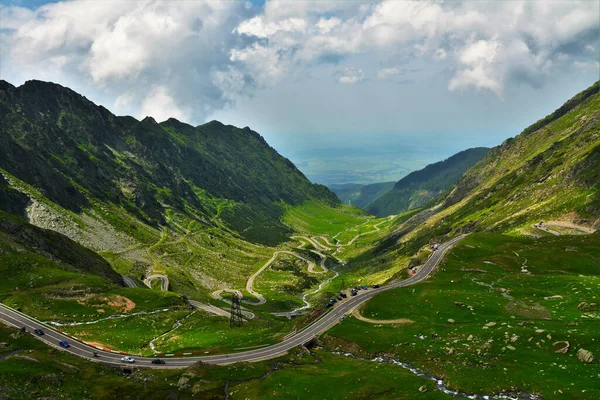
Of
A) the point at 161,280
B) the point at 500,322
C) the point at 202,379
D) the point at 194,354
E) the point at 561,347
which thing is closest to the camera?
the point at 561,347

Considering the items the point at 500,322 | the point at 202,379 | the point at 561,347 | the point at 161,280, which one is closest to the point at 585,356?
the point at 561,347

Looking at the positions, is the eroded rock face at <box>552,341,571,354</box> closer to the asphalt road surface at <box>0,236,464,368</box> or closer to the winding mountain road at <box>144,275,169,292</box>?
the asphalt road surface at <box>0,236,464,368</box>

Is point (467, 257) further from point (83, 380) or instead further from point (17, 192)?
point (17, 192)

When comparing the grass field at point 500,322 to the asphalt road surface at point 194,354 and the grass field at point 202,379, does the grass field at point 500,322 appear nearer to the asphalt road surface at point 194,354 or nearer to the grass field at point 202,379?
the asphalt road surface at point 194,354

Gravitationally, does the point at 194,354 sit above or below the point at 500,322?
above

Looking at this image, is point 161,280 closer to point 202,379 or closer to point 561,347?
point 202,379

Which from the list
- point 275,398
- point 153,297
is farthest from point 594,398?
point 153,297
